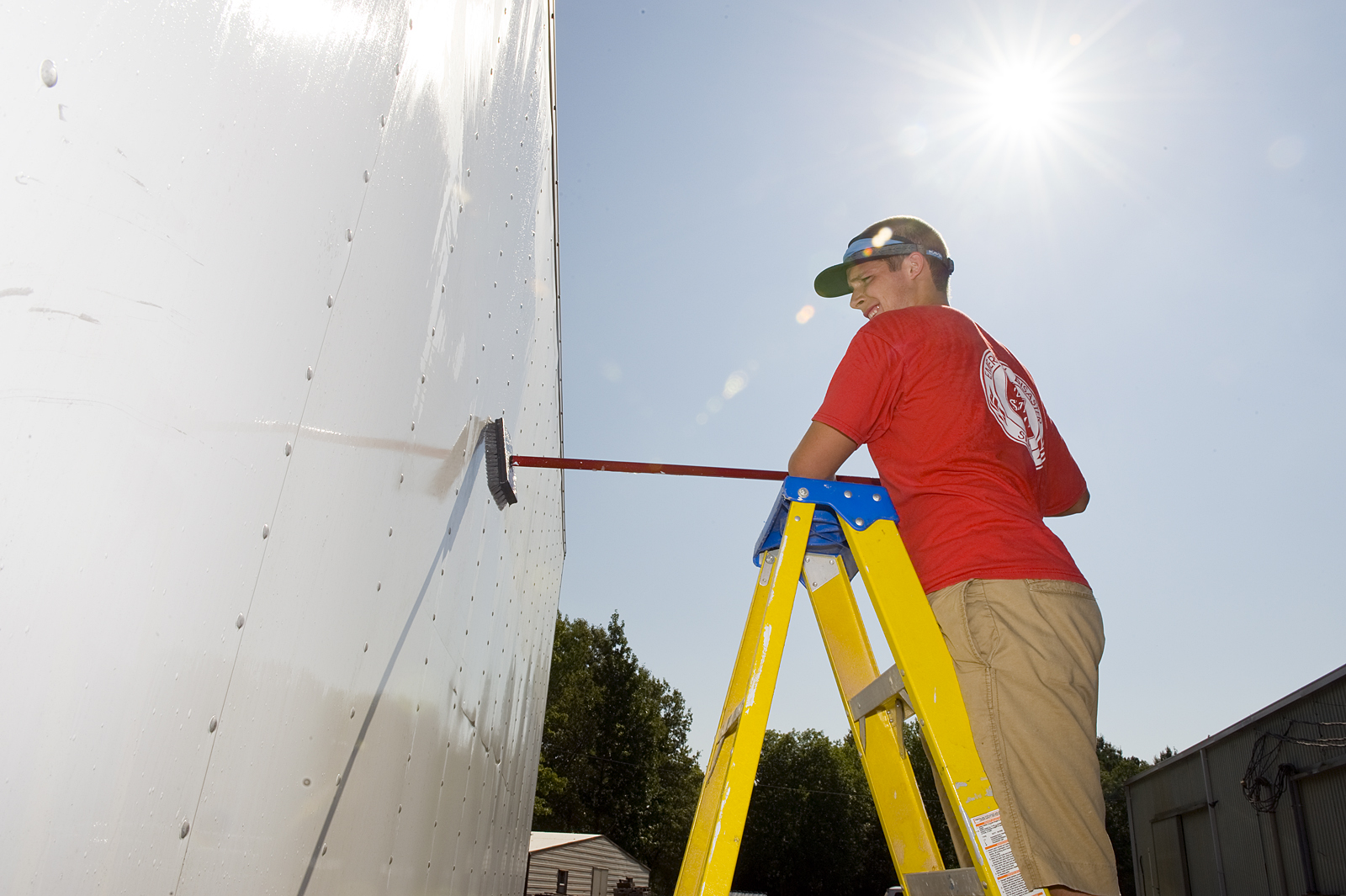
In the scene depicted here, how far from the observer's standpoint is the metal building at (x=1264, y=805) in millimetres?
9469

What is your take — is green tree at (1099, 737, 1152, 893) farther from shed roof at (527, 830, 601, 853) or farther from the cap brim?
the cap brim

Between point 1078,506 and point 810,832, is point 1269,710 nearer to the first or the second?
point 1078,506

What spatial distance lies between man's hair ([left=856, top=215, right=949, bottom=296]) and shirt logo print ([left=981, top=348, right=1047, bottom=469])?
1.16ft

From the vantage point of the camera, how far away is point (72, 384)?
24.7 inches

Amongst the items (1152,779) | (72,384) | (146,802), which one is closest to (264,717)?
(146,802)

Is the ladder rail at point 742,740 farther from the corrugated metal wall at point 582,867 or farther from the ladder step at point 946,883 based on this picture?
the corrugated metal wall at point 582,867

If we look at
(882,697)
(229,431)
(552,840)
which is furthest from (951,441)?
(552,840)

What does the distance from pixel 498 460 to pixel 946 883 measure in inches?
58.4

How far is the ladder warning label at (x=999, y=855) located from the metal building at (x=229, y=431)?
102cm

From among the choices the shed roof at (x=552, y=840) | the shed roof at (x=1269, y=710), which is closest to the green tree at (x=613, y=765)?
the shed roof at (x=552, y=840)

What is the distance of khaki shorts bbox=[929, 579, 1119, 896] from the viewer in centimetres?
135

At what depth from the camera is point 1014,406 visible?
1.86 metres

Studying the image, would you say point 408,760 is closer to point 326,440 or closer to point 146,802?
point 326,440

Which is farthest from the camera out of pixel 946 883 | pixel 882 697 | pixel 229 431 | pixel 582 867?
pixel 582 867
